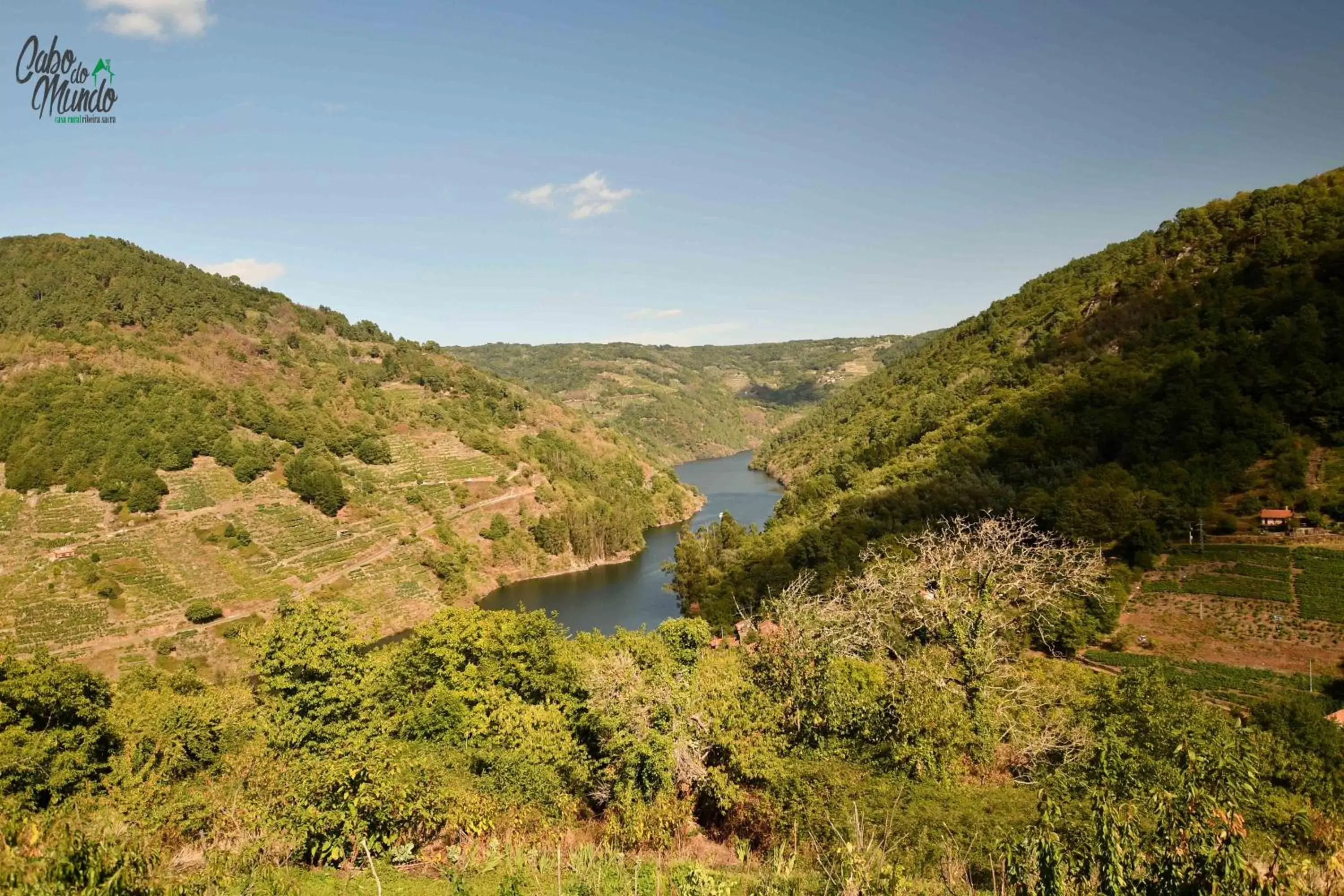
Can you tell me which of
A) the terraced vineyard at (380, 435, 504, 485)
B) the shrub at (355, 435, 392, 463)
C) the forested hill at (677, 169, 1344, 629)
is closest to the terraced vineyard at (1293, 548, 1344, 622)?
the forested hill at (677, 169, 1344, 629)

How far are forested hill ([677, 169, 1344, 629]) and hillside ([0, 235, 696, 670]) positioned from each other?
32.0 m

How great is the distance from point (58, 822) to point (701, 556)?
57533 millimetres

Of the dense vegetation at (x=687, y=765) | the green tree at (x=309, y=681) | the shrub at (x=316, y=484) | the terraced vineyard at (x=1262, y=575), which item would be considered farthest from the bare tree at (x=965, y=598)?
the shrub at (x=316, y=484)

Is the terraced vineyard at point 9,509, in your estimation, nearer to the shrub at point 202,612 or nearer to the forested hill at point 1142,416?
the shrub at point 202,612

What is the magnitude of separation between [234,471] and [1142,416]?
3637 inches

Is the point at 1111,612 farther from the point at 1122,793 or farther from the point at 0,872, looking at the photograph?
the point at 0,872

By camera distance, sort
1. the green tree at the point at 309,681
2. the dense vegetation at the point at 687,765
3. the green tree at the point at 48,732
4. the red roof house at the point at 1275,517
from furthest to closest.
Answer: the red roof house at the point at 1275,517, the green tree at the point at 309,681, the green tree at the point at 48,732, the dense vegetation at the point at 687,765

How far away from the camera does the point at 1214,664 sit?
36562 millimetres

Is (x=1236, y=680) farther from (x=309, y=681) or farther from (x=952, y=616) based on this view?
(x=309, y=681)

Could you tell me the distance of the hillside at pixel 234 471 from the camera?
170 ft

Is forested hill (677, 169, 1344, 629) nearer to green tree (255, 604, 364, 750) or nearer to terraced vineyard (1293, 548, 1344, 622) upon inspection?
terraced vineyard (1293, 548, 1344, 622)

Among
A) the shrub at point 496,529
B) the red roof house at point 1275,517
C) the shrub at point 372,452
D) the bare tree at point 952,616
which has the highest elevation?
the shrub at point 372,452

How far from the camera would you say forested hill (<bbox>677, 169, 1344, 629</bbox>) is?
162ft

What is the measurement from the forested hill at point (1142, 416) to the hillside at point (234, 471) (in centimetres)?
3201
